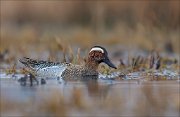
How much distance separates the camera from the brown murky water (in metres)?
8.27

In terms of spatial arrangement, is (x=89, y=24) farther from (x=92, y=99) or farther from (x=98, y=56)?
(x=92, y=99)

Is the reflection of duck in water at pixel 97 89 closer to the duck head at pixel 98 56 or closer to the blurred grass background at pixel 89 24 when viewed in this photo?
the duck head at pixel 98 56

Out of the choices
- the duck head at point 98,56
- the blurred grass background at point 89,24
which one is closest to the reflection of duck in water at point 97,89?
the duck head at point 98,56

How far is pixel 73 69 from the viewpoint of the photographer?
1163cm

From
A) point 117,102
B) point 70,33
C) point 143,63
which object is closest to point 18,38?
point 70,33

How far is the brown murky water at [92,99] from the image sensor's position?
827 centimetres

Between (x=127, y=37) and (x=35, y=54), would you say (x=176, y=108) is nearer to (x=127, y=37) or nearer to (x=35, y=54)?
(x=35, y=54)

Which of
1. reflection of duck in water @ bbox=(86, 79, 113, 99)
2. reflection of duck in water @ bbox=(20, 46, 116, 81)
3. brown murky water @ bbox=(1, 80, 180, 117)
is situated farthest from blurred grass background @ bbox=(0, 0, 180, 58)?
brown murky water @ bbox=(1, 80, 180, 117)

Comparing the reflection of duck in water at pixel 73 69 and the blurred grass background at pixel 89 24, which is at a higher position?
the blurred grass background at pixel 89 24

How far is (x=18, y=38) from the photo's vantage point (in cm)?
1777

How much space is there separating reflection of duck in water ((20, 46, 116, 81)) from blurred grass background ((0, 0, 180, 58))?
8.90 ft

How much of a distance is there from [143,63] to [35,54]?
318 cm

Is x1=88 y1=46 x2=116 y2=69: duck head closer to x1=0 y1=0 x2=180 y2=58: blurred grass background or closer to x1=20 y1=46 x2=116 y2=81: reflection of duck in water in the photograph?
x1=20 y1=46 x2=116 y2=81: reflection of duck in water

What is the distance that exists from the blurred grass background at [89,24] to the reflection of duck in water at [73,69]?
271cm
